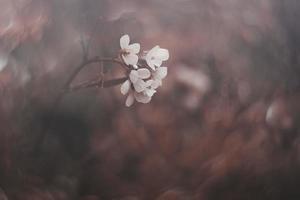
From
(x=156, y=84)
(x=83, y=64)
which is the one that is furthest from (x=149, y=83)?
(x=83, y=64)

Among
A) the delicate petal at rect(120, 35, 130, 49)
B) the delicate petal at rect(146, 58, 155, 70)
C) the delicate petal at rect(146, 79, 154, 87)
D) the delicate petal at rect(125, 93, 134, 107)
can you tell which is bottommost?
the delicate petal at rect(125, 93, 134, 107)

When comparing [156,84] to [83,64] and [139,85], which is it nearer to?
[139,85]

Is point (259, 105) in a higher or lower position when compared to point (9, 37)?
lower

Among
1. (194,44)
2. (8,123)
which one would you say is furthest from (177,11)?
(8,123)

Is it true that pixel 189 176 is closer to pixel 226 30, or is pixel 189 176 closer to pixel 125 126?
pixel 125 126

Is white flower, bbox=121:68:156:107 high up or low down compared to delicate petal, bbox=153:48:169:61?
down
